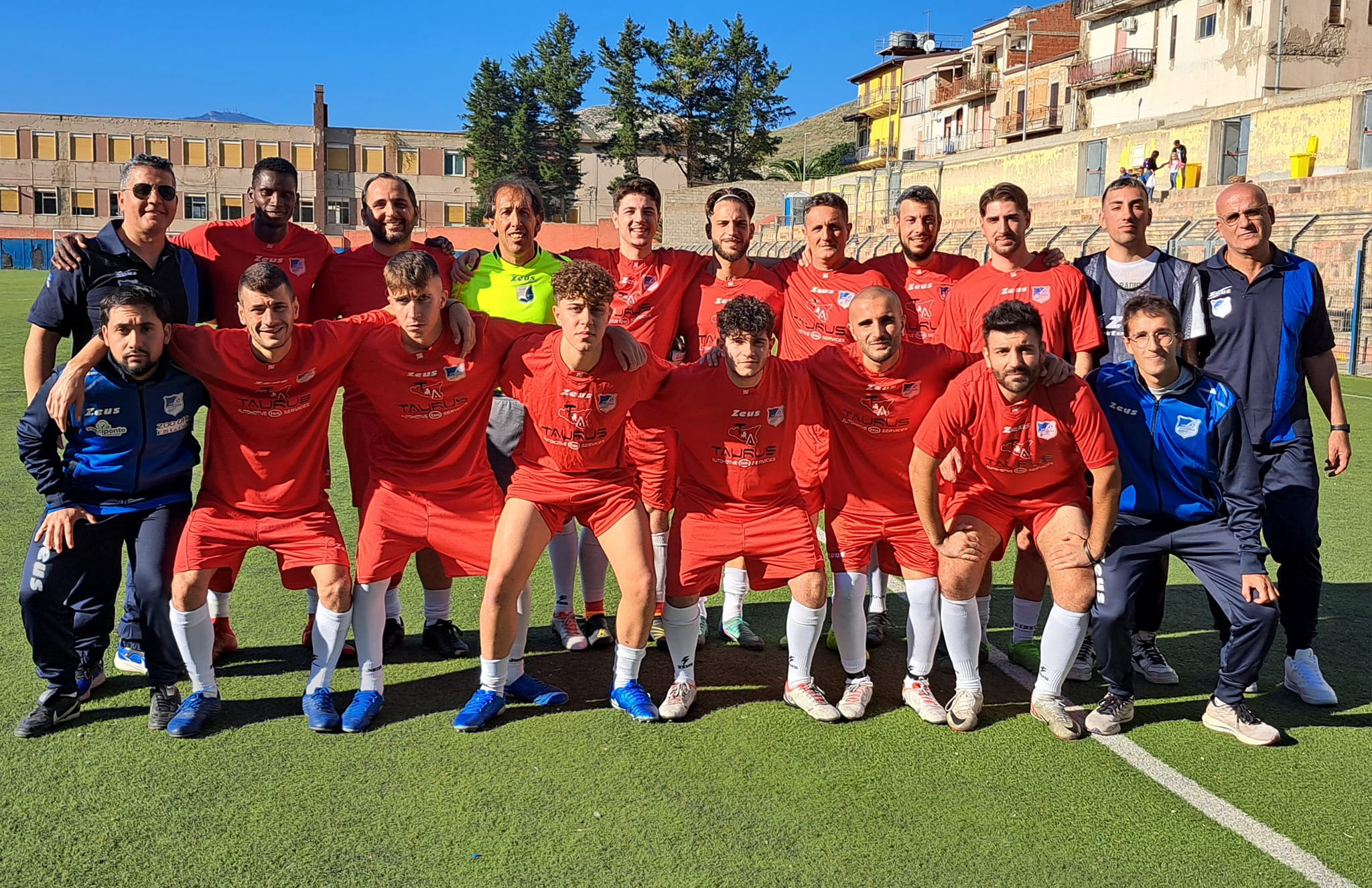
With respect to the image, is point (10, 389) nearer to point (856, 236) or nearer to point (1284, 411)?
point (1284, 411)

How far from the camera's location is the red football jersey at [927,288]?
5.72m

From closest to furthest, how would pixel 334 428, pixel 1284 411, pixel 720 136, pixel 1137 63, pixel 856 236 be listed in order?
pixel 1284 411 < pixel 334 428 < pixel 856 236 < pixel 1137 63 < pixel 720 136

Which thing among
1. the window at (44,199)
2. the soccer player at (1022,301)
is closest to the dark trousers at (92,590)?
the soccer player at (1022,301)

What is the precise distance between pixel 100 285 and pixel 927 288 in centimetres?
401

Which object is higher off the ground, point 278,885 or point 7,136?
point 7,136

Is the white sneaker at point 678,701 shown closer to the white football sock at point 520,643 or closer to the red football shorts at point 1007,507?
the white football sock at point 520,643

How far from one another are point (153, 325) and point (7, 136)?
77179mm

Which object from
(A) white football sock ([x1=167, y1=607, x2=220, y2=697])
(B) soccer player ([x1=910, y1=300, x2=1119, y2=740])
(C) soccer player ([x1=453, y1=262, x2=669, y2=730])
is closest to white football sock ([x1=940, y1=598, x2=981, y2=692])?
(B) soccer player ([x1=910, y1=300, x2=1119, y2=740])

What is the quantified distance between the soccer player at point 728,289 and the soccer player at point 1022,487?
129 centimetres

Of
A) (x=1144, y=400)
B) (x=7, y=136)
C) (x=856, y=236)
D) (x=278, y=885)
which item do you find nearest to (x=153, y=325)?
(x=278, y=885)

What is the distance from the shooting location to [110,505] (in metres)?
4.48

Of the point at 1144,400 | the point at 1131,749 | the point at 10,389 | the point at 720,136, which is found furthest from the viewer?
the point at 720,136

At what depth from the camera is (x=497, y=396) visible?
552 cm

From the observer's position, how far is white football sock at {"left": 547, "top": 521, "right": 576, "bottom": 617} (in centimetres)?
549
